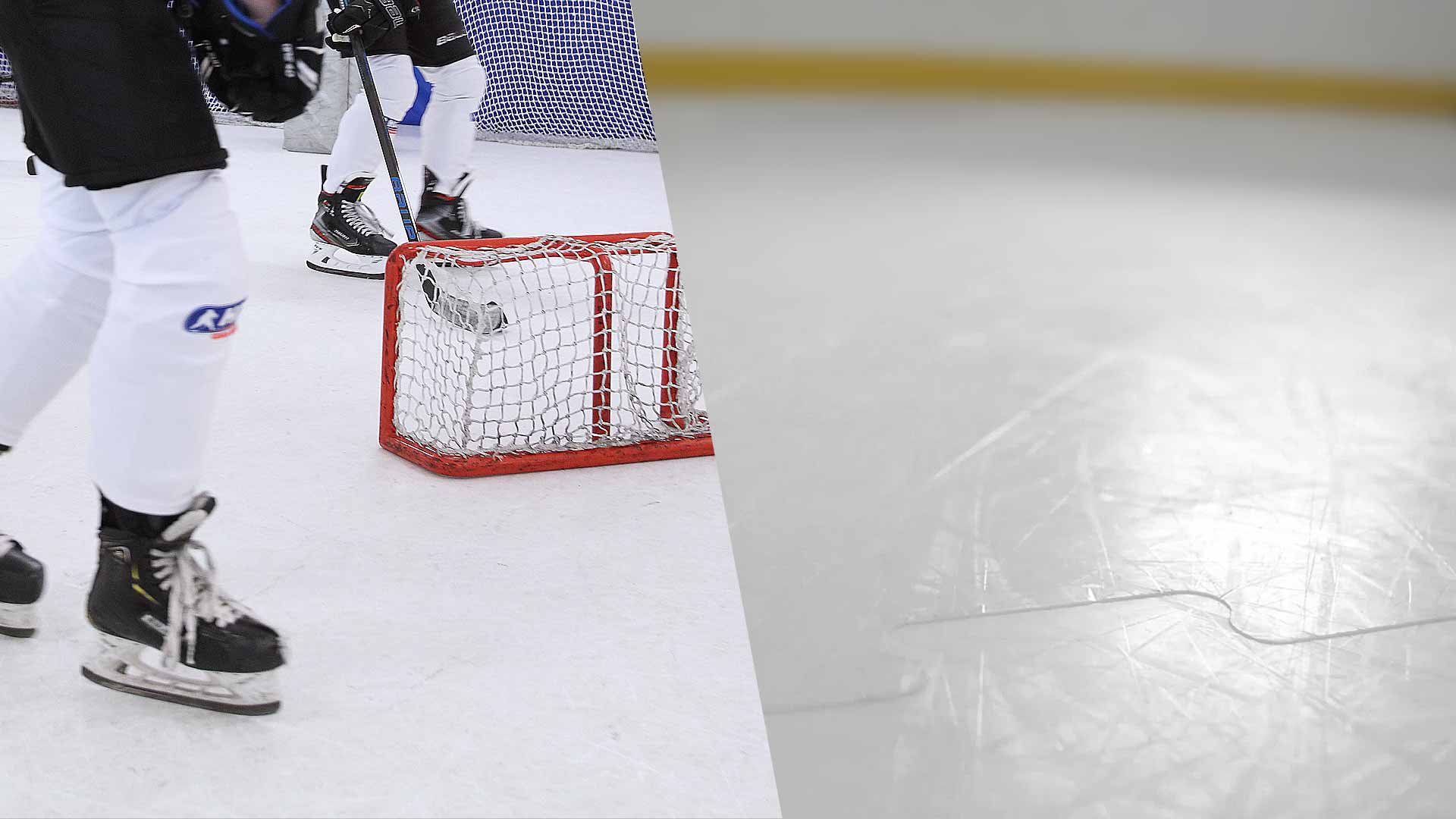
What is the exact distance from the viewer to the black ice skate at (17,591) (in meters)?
1.08

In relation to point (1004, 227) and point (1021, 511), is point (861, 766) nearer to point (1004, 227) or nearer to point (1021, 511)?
point (1021, 511)

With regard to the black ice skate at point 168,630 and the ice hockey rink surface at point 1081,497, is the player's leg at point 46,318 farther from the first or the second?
the ice hockey rink surface at point 1081,497

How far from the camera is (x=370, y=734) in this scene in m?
0.98

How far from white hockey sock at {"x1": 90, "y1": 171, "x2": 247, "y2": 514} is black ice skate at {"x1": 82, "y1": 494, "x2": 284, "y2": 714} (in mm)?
42

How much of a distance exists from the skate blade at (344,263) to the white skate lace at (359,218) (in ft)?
0.22

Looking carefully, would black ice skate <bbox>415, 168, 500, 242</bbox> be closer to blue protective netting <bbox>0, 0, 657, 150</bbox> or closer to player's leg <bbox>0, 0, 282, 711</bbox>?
player's leg <bbox>0, 0, 282, 711</bbox>

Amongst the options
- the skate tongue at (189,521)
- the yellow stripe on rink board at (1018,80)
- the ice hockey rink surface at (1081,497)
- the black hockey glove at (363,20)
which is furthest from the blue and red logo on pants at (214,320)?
the yellow stripe on rink board at (1018,80)

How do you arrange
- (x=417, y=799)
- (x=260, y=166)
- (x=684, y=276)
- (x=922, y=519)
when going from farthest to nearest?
(x=260, y=166), (x=684, y=276), (x=922, y=519), (x=417, y=799)

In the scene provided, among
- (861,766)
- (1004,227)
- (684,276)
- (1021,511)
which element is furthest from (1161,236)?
(861,766)

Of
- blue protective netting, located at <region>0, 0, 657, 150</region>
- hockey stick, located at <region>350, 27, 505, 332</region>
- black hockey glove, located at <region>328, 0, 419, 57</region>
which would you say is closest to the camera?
hockey stick, located at <region>350, 27, 505, 332</region>

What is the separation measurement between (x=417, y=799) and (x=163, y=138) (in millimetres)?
552

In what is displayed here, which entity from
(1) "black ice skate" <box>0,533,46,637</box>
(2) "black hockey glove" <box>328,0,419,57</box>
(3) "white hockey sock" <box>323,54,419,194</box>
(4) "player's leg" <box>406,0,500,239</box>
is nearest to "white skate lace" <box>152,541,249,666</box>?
(1) "black ice skate" <box>0,533,46,637</box>

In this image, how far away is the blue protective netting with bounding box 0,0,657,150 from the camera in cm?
455

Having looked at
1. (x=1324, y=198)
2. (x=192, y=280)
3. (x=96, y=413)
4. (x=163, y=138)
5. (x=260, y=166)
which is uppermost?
(x=163, y=138)
